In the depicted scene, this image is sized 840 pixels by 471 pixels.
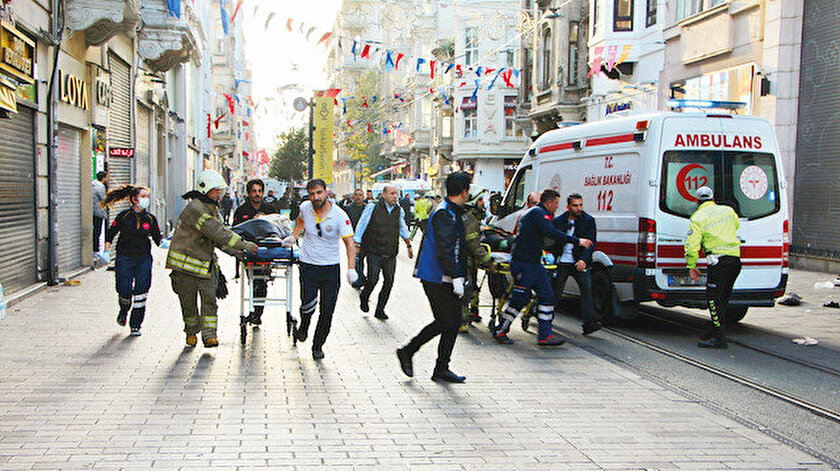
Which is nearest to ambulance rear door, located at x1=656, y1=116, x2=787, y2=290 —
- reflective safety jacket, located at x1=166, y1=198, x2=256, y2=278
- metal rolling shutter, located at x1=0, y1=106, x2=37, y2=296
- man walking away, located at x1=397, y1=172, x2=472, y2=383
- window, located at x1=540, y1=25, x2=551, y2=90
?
man walking away, located at x1=397, y1=172, x2=472, y2=383

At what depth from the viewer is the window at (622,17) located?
1035 inches

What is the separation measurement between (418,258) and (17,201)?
796 cm

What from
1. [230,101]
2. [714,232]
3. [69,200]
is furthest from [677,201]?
[230,101]

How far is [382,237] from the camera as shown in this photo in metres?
11.7

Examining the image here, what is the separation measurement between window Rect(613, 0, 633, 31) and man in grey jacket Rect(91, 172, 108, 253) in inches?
638

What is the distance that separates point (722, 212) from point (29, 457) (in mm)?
7086

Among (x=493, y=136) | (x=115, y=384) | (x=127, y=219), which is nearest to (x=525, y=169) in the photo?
(x=127, y=219)

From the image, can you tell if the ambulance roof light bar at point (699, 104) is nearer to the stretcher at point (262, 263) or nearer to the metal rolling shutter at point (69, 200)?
the stretcher at point (262, 263)

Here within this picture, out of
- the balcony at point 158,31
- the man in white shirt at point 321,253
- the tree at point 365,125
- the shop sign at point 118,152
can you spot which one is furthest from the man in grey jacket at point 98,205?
the tree at point 365,125

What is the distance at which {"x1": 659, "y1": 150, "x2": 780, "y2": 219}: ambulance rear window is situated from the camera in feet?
33.4

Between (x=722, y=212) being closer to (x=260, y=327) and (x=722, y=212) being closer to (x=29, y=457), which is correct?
(x=260, y=327)

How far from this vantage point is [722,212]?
9203 mm

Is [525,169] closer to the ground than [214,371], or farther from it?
farther from it

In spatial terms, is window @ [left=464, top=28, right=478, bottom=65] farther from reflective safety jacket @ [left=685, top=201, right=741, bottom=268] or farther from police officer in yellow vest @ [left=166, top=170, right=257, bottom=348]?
police officer in yellow vest @ [left=166, top=170, right=257, bottom=348]
